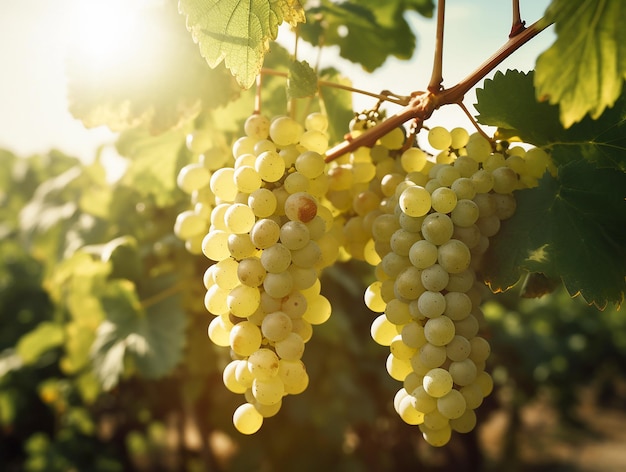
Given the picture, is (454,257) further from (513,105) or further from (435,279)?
(513,105)

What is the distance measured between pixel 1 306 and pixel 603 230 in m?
3.57

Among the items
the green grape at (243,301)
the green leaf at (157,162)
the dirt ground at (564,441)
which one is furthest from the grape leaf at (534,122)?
the dirt ground at (564,441)

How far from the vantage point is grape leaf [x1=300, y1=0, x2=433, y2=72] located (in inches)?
44.7

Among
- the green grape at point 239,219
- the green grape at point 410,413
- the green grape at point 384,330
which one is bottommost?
the green grape at point 410,413

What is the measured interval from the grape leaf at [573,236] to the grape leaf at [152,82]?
1.50ft

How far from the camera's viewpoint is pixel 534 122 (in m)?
0.71

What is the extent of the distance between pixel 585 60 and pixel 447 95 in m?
0.21

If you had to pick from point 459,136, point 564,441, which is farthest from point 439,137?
point 564,441

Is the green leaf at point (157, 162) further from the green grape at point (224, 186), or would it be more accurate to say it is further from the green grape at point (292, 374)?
the green grape at point (292, 374)

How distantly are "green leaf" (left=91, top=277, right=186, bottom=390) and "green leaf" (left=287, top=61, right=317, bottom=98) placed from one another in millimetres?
890

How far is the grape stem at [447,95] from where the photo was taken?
63 centimetres

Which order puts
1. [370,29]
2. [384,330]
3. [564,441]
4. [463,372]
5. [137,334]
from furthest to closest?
Result: [564,441] → [137,334] → [370,29] → [384,330] → [463,372]

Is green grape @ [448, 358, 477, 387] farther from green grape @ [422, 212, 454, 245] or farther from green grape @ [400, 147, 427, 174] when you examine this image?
green grape @ [400, 147, 427, 174]

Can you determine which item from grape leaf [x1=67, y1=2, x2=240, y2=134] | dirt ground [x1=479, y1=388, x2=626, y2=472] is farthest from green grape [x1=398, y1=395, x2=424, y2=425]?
dirt ground [x1=479, y1=388, x2=626, y2=472]
